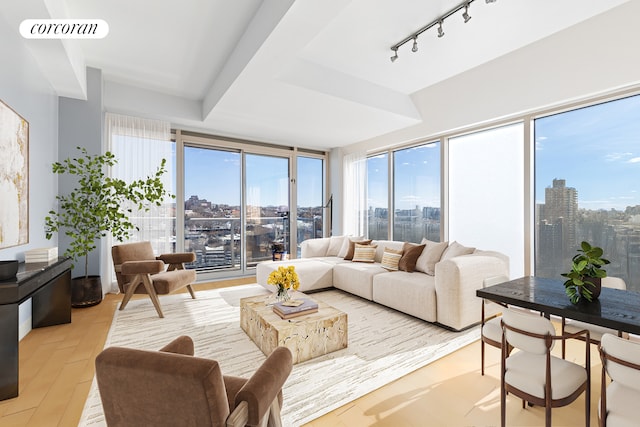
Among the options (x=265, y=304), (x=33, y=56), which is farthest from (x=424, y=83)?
(x=33, y=56)

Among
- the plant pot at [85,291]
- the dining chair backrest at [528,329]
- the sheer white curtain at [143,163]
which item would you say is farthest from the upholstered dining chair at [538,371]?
the sheer white curtain at [143,163]

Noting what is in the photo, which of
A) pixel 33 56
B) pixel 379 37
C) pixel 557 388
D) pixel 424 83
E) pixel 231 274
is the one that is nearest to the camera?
pixel 557 388

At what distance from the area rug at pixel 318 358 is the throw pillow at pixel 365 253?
0.73 metres

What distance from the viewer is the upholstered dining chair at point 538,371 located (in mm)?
1378

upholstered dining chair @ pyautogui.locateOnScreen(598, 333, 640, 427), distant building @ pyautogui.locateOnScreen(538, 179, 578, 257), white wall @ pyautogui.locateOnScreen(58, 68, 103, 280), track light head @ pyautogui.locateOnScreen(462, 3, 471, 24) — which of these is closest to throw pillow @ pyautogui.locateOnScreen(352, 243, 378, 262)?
distant building @ pyautogui.locateOnScreen(538, 179, 578, 257)

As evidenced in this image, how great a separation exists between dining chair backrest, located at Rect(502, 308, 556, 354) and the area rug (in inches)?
36.6

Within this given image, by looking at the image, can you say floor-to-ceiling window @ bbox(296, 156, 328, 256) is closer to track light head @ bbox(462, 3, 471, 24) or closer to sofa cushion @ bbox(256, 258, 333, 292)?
sofa cushion @ bbox(256, 258, 333, 292)

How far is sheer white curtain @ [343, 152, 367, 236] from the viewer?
5.66 meters

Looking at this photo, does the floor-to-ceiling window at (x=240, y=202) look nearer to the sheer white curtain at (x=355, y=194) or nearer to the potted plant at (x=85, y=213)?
the sheer white curtain at (x=355, y=194)

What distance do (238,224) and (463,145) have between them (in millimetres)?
3990

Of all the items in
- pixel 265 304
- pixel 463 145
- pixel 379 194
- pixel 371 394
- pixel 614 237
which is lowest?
pixel 371 394

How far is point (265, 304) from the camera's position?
2.81 metres

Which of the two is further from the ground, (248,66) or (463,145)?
(248,66)

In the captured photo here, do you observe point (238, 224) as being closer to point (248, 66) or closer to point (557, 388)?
point (248, 66)
